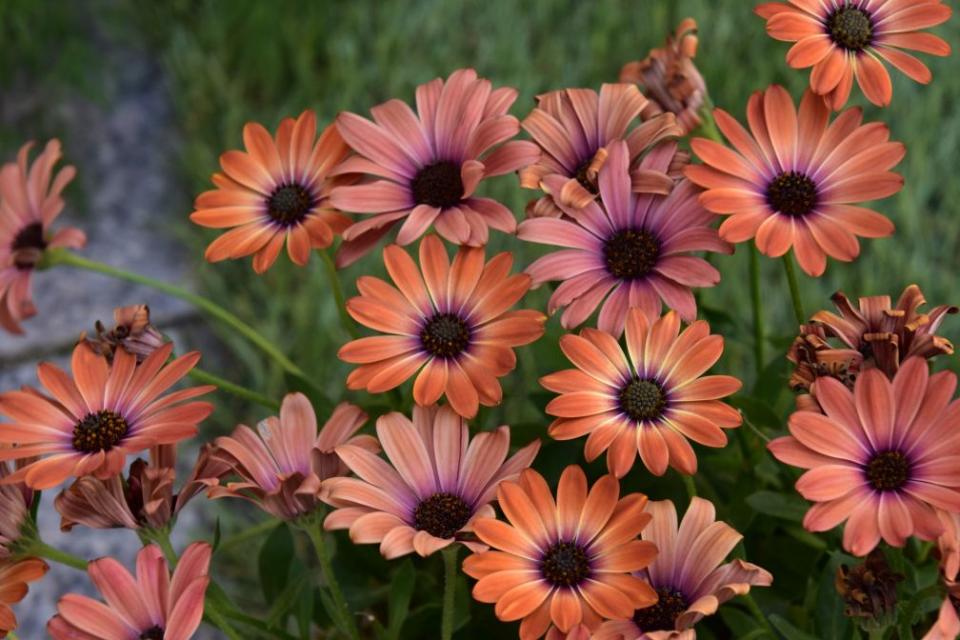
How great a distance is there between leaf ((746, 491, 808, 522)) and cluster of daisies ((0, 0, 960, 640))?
0.11 m

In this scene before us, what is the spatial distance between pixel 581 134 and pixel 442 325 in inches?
6.1

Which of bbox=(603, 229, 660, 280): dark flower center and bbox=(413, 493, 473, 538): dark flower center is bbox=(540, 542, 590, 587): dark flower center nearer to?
bbox=(413, 493, 473, 538): dark flower center

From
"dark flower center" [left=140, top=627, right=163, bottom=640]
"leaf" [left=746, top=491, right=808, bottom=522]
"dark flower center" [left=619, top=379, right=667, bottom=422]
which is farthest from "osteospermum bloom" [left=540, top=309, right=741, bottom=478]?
"dark flower center" [left=140, top=627, right=163, bottom=640]

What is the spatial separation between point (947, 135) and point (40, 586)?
51.5 inches

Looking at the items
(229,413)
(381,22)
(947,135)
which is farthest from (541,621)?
(381,22)

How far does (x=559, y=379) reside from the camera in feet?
2.10

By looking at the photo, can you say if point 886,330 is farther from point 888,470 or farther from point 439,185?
point 439,185

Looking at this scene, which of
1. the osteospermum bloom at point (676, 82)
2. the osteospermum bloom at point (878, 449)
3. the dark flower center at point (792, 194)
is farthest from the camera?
the osteospermum bloom at point (676, 82)

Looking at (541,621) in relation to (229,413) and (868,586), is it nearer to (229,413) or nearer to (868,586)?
(868,586)

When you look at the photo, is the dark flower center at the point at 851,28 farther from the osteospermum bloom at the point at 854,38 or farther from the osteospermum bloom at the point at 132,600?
the osteospermum bloom at the point at 132,600

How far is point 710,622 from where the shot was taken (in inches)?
33.4

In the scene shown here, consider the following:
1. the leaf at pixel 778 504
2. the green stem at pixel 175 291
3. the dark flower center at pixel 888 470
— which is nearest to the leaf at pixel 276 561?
the green stem at pixel 175 291

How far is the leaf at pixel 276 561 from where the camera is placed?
855 mm

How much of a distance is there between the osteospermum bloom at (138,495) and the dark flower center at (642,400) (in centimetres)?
22
